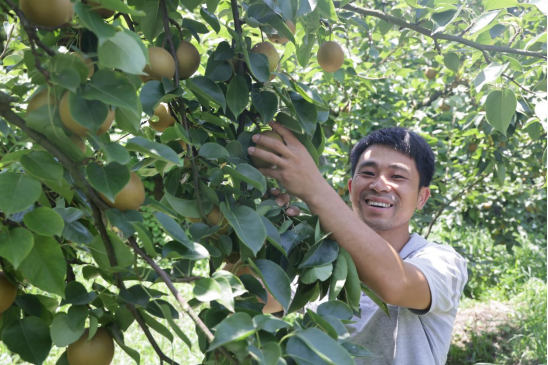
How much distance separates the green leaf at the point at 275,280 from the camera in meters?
0.95

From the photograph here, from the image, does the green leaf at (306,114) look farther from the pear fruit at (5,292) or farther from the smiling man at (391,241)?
the pear fruit at (5,292)

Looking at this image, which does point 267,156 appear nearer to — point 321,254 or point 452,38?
point 321,254

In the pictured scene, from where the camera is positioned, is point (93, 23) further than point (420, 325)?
No

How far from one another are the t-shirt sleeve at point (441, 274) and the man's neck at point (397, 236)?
135 mm

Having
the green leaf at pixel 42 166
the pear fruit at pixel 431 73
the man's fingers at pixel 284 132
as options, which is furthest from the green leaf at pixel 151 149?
the pear fruit at pixel 431 73

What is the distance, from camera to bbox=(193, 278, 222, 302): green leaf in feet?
2.76

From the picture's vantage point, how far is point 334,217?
129 centimetres

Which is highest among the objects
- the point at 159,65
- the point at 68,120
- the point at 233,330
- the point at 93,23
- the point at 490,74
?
the point at 490,74

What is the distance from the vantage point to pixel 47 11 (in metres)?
0.78

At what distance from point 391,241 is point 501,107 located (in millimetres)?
598

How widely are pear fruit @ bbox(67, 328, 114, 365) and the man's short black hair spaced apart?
4.20ft

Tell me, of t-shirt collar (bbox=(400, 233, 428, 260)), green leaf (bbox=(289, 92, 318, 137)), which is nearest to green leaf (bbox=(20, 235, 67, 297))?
green leaf (bbox=(289, 92, 318, 137))

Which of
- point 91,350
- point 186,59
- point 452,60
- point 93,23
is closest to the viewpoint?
point 93,23

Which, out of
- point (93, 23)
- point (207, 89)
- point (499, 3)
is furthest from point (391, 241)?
point (93, 23)
